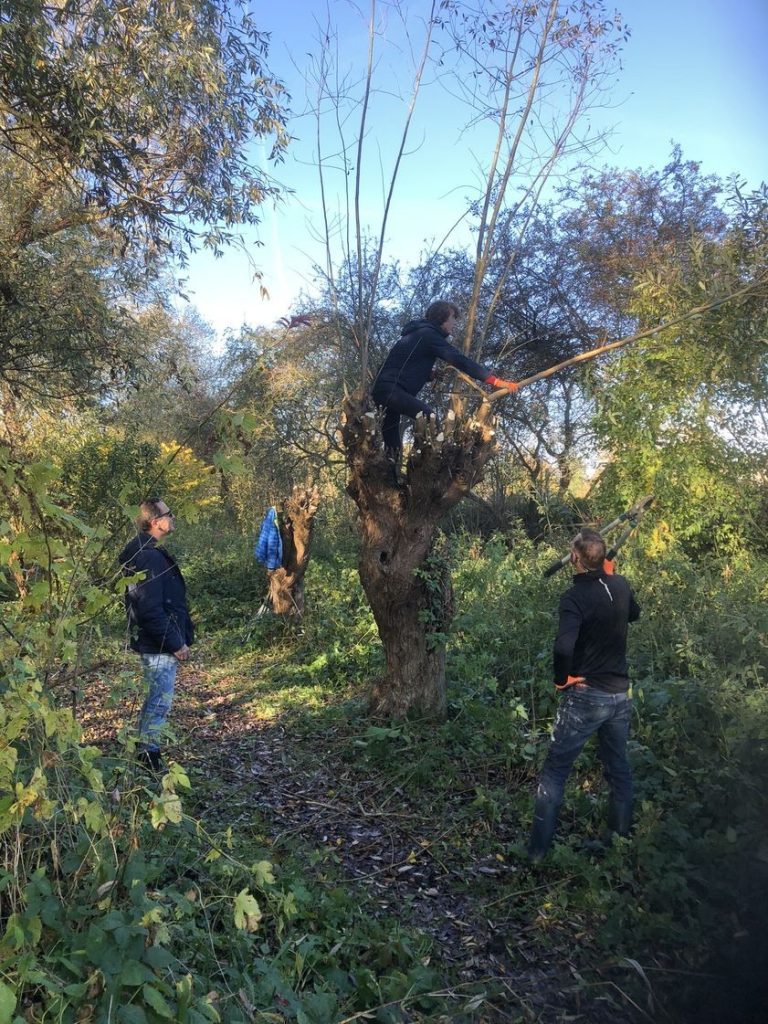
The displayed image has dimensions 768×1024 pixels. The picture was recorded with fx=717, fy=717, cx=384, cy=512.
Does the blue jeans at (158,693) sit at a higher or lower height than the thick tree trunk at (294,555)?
lower

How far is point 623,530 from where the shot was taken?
7273mm

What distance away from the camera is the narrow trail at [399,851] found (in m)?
3.19

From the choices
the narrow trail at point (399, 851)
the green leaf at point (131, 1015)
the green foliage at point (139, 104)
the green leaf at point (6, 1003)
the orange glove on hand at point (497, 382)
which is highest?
the green foliage at point (139, 104)

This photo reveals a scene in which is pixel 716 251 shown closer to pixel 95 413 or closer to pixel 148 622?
pixel 148 622

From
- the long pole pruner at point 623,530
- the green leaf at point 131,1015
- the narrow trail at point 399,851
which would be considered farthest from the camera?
the long pole pruner at point 623,530

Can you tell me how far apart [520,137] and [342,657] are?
5213 mm

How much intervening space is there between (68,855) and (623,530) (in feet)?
19.8

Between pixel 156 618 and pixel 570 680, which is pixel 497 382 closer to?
pixel 570 680

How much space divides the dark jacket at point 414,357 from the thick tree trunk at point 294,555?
4745mm

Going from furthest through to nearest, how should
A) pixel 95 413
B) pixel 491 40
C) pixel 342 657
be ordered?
pixel 95 413
pixel 342 657
pixel 491 40

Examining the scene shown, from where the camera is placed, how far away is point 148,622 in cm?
482

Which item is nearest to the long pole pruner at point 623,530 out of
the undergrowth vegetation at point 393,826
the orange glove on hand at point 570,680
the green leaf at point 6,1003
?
the undergrowth vegetation at point 393,826

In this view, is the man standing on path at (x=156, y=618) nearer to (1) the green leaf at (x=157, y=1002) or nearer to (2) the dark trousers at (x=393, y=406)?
(2) the dark trousers at (x=393, y=406)

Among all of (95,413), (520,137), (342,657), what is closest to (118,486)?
(95,413)
